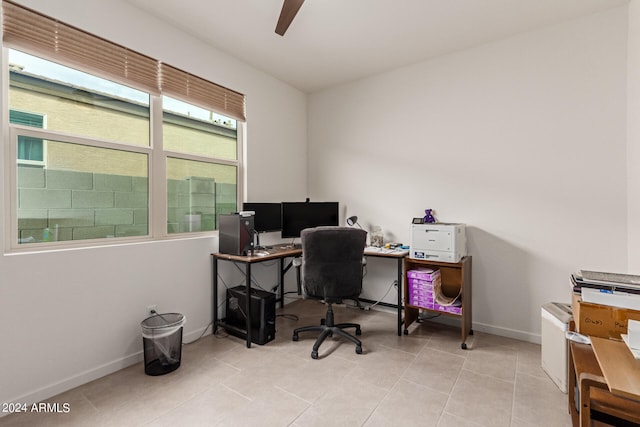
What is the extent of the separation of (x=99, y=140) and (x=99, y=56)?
611 mm

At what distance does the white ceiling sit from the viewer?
235cm

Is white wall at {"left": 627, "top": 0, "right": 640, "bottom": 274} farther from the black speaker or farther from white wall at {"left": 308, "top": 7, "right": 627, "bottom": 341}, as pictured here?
the black speaker

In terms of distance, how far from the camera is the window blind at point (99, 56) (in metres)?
1.87

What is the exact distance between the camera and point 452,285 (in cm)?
302

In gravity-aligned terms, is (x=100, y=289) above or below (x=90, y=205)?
below

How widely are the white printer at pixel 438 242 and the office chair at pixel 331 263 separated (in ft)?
1.99

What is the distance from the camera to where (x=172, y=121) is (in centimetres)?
278

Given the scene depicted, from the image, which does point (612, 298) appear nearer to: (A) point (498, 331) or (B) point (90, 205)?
(A) point (498, 331)

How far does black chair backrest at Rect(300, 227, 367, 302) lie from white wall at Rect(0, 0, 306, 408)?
109 centimetres

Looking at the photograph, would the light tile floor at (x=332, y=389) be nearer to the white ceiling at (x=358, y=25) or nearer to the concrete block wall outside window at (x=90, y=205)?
the concrete block wall outside window at (x=90, y=205)

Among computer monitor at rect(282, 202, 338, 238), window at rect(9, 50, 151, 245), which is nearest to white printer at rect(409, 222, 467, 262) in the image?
computer monitor at rect(282, 202, 338, 238)

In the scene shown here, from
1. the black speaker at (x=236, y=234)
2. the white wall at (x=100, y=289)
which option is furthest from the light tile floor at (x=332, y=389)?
the black speaker at (x=236, y=234)

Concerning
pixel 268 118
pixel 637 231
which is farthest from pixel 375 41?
pixel 637 231

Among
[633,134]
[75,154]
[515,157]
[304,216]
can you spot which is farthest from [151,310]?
[633,134]
